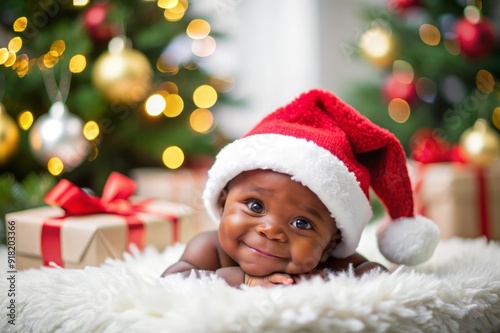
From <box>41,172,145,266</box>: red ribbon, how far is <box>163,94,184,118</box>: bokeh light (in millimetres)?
649

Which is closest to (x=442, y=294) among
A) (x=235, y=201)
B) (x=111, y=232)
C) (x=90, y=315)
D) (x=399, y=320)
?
(x=399, y=320)

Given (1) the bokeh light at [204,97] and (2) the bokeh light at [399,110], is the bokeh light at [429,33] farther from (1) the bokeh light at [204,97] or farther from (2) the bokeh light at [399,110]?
(1) the bokeh light at [204,97]

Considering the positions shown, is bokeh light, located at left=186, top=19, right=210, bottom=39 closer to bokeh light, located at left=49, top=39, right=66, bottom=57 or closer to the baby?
bokeh light, located at left=49, top=39, right=66, bottom=57

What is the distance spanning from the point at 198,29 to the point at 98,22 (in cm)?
36

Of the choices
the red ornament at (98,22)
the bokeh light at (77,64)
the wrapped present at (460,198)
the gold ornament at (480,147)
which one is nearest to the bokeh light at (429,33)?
the gold ornament at (480,147)

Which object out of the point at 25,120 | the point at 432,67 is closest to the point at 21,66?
the point at 25,120

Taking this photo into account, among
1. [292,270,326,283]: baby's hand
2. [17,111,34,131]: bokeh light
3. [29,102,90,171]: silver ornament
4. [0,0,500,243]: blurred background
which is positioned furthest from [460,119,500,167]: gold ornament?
[17,111,34,131]: bokeh light

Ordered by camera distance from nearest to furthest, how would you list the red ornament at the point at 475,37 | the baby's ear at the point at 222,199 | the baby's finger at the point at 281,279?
the baby's finger at the point at 281,279
the baby's ear at the point at 222,199
the red ornament at the point at 475,37

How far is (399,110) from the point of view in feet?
6.73

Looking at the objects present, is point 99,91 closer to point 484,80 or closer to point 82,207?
point 82,207

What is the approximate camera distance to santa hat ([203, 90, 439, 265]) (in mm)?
900

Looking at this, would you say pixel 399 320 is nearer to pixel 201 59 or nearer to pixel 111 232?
pixel 111 232

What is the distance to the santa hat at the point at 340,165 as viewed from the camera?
0.90 meters

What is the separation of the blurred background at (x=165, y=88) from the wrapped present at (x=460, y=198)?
0.08m
